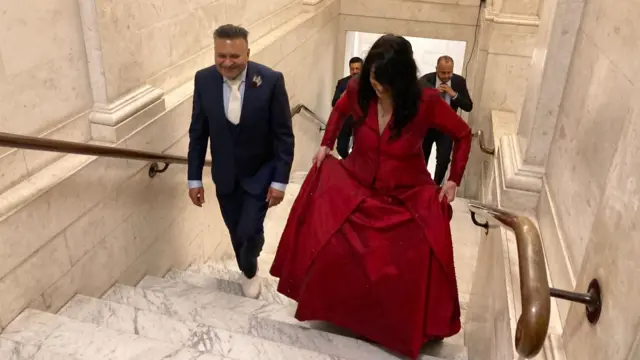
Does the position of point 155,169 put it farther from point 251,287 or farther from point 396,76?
point 396,76

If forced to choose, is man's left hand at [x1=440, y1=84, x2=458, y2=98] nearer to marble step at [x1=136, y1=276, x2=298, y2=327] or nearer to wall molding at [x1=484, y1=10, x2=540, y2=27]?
wall molding at [x1=484, y1=10, x2=540, y2=27]

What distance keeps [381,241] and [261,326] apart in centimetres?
70

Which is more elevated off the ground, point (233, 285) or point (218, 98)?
point (218, 98)

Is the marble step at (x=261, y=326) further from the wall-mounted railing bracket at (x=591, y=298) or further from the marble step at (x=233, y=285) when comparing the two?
the wall-mounted railing bracket at (x=591, y=298)

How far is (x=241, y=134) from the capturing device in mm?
2955

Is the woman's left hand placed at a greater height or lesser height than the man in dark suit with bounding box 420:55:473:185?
greater

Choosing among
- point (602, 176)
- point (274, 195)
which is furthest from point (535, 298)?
point (274, 195)

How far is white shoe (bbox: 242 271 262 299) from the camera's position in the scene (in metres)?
3.35

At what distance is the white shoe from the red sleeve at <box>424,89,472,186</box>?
1300 mm

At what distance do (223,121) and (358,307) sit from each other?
1.12 m

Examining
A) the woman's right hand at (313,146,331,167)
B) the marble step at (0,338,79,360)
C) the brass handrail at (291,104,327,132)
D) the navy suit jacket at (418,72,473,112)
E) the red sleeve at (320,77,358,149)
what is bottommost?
the brass handrail at (291,104,327,132)

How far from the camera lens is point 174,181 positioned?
11.4 ft

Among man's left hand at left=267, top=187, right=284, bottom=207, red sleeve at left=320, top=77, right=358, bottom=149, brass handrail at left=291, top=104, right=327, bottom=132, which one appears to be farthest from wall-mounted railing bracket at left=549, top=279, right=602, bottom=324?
brass handrail at left=291, top=104, right=327, bottom=132

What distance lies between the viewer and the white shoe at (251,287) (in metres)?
3.35
